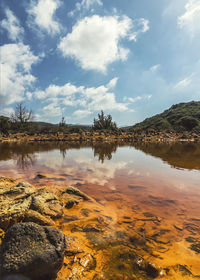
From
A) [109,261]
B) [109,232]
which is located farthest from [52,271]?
[109,232]

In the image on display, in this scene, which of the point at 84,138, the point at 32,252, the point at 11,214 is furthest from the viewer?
the point at 84,138

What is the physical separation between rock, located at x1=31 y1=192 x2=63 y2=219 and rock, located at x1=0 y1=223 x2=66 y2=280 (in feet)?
3.55

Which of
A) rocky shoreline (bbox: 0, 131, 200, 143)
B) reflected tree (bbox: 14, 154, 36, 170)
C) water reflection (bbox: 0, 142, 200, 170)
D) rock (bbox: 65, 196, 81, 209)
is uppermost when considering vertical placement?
rocky shoreline (bbox: 0, 131, 200, 143)

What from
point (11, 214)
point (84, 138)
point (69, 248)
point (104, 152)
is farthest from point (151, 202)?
point (84, 138)

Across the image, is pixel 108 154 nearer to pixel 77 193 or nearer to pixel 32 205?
pixel 77 193

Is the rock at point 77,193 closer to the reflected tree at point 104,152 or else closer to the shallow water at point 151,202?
the shallow water at point 151,202

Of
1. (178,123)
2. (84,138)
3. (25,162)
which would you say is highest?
(178,123)

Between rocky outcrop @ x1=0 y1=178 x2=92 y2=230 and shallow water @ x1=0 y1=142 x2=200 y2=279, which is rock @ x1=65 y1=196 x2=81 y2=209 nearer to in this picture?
rocky outcrop @ x1=0 y1=178 x2=92 y2=230

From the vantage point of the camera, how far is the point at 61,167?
7.50 meters

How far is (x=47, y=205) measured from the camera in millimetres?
3342

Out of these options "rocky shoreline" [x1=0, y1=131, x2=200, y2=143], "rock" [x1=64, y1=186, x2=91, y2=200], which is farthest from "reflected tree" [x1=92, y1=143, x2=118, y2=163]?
"rocky shoreline" [x1=0, y1=131, x2=200, y2=143]

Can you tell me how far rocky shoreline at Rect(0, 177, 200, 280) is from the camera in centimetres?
179

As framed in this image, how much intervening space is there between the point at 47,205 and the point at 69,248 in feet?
4.29

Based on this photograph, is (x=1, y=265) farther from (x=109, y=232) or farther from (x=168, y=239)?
(x=168, y=239)
